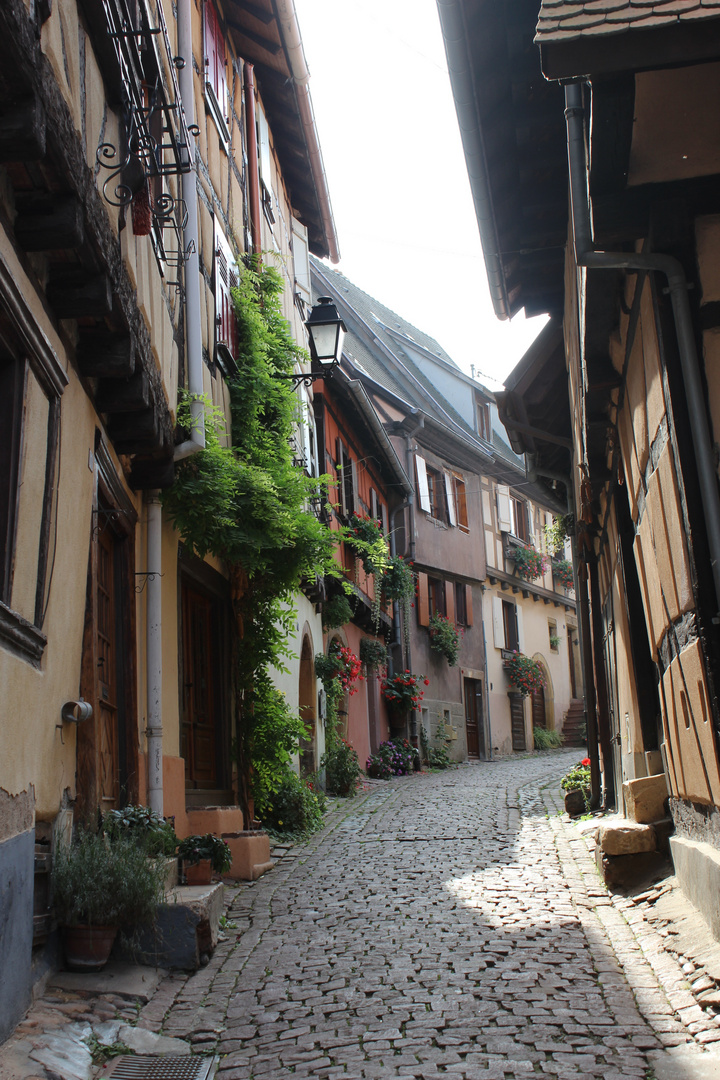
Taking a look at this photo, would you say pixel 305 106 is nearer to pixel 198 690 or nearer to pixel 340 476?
pixel 340 476

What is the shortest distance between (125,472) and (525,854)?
13.0 feet

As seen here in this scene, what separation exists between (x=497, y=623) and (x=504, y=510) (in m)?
2.74

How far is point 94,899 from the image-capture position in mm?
4250

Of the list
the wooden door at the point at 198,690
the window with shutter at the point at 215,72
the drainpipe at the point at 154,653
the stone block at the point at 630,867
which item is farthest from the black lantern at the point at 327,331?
the stone block at the point at 630,867

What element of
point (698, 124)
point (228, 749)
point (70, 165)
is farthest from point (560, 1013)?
point (228, 749)

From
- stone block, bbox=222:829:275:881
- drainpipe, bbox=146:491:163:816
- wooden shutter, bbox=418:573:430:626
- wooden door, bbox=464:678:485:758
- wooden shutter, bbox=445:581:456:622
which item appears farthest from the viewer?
wooden door, bbox=464:678:485:758

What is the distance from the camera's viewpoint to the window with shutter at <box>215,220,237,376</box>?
8578 mm

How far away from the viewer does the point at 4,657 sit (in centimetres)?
362

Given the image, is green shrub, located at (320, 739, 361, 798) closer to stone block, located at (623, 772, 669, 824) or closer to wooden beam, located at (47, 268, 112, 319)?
stone block, located at (623, 772, 669, 824)

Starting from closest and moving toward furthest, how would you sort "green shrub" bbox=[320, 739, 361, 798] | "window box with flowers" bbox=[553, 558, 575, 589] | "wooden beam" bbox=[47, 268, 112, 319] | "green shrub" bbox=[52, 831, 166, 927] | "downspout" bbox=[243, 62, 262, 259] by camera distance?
"green shrub" bbox=[52, 831, 166, 927], "wooden beam" bbox=[47, 268, 112, 319], "downspout" bbox=[243, 62, 262, 259], "green shrub" bbox=[320, 739, 361, 798], "window box with flowers" bbox=[553, 558, 575, 589]

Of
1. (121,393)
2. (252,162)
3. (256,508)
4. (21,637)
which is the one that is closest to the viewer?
(21,637)

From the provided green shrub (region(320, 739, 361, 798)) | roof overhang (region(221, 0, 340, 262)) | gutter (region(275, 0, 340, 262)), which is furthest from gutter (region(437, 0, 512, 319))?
green shrub (region(320, 739, 361, 798))

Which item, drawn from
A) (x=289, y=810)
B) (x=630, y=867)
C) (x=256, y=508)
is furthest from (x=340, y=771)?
(x=630, y=867)

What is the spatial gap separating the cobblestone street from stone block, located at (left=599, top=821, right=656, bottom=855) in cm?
30
